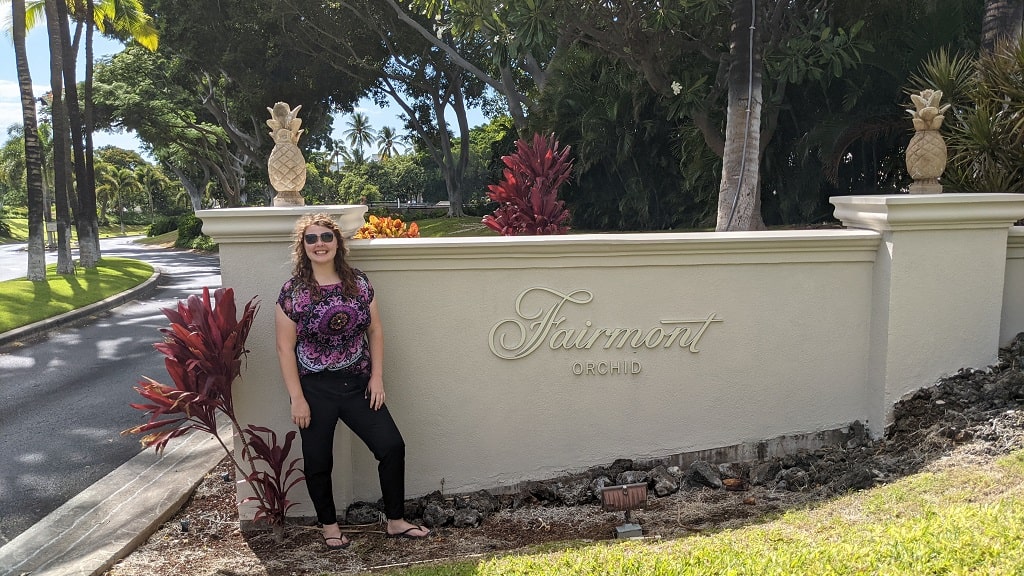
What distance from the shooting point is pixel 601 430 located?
5328 mm

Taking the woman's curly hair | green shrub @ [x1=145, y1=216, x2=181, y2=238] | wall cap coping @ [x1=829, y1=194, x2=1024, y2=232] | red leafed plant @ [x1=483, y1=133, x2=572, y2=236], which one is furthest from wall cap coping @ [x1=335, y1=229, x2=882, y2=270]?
green shrub @ [x1=145, y1=216, x2=181, y2=238]

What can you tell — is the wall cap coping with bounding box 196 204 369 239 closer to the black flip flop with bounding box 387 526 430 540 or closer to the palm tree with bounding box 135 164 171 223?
the black flip flop with bounding box 387 526 430 540

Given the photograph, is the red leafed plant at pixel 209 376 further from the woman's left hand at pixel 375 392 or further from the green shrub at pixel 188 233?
the green shrub at pixel 188 233

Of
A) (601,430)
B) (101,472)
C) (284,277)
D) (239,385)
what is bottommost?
(101,472)

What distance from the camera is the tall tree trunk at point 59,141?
763 inches

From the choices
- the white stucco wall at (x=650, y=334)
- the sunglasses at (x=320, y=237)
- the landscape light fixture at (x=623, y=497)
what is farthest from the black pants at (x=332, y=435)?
the landscape light fixture at (x=623, y=497)

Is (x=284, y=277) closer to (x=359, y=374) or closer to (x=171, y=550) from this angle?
(x=359, y=374)

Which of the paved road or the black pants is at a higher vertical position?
the black pants

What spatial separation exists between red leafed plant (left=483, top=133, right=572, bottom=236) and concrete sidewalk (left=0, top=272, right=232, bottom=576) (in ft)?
12.1

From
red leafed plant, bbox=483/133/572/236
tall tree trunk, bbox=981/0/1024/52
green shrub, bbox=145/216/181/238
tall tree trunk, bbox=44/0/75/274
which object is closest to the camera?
red leafed plant, bbox=483/133/572/236

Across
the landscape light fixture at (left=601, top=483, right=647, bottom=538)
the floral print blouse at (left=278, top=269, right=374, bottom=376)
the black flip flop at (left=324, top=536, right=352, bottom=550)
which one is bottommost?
the black flip flop at (left=324, top=536, right=352, bottom=550)

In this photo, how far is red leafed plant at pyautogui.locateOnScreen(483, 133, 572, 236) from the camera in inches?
332

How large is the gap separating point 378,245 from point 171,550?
7.13 feet

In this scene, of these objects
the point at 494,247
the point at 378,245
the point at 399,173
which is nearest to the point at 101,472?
the point at 378,245
